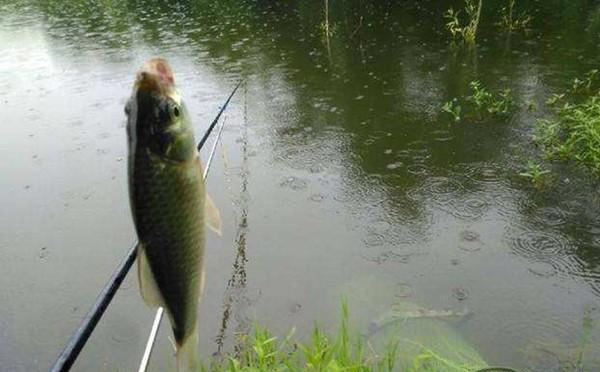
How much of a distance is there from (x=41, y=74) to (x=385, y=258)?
823 centimetres

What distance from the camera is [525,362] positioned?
3.00 metres

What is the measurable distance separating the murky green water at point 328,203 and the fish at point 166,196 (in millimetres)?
2273

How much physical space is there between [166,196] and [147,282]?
0.21m

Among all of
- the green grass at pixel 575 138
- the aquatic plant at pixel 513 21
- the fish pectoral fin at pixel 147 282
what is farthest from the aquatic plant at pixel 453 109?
the fish pectoral fin at pixel 147 282

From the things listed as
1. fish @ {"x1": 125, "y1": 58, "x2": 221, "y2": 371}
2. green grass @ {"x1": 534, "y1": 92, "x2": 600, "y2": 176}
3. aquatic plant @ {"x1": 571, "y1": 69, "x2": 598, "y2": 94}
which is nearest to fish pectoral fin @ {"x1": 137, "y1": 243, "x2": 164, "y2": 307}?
fish @ {"x1": 125, "y1": 58, "x2": 221, "y2": 371}

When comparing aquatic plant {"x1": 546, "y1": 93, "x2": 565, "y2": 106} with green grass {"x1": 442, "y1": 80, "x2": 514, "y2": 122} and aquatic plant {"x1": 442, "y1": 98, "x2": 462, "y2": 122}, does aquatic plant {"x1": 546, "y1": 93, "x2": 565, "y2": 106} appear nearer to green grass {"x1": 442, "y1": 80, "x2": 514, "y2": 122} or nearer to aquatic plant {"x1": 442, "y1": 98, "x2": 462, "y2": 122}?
green grass {"x1": 442, "y1": 80, "x2": 514, "y2": 122}

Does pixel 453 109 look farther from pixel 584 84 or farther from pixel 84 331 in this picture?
pixel 84 331

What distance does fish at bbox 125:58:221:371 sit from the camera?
38.7 inches

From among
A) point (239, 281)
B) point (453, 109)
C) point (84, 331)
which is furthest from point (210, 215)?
point (453, 109)

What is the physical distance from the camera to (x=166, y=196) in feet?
3.47

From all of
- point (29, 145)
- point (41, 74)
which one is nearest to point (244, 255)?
point (29, 145)

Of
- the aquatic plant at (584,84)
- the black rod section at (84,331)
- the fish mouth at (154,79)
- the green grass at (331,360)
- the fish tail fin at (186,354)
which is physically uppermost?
the fish mouth at (154,79)

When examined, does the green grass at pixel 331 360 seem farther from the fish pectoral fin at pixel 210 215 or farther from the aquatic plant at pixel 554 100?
the aquatic plant at pixel 554 100

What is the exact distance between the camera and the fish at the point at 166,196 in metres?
0.98
